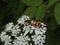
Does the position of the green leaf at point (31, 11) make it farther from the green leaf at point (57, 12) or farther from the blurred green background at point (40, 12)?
the green leaf at point (57, 12)

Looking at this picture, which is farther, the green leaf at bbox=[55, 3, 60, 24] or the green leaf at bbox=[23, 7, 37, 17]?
the green leaf at bbox=[23, 7, 37, 17]

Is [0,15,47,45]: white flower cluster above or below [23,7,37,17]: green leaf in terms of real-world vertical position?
below

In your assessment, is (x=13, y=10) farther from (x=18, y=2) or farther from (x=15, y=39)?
(x=15, y=39)

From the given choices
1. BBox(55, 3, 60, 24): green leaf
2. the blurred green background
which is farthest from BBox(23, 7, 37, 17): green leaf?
BBox(55, 3, 60, 24): green leaf

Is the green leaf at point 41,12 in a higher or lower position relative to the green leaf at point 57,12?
higher

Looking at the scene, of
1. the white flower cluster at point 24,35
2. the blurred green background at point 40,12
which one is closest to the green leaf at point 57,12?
the blurred green background at point 40,12

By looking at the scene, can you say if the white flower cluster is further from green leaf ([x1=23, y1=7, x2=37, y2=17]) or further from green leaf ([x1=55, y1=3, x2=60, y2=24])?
green leaf ([x1=55, y1=3, x2=60, y2=24])
